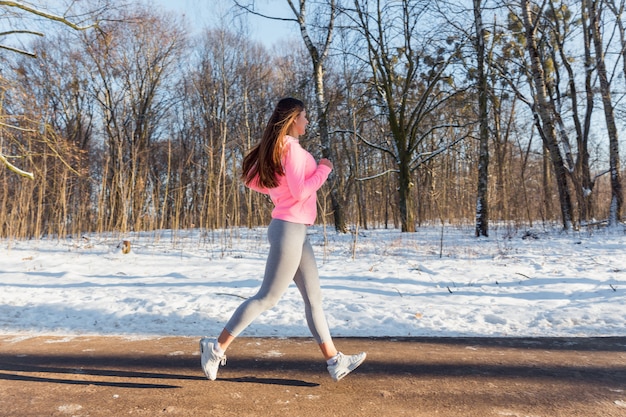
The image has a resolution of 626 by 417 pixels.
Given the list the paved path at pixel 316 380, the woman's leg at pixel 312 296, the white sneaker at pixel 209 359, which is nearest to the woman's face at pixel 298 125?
the woman's leg at pixel 312 296

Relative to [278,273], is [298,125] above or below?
above

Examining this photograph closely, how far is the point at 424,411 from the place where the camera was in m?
2.17

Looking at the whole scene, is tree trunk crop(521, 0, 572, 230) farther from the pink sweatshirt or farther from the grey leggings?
the grey leggings

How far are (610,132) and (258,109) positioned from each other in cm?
2078

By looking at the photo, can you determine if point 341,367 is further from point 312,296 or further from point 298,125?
point 298,125

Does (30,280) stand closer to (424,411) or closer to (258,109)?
(424,411)

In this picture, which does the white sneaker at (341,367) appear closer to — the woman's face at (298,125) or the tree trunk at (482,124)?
the woman's face at (298,125)

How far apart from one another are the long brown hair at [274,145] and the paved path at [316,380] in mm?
1277

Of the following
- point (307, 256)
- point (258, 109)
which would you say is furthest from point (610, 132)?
point (258, 109)

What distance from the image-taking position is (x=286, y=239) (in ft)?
8.21

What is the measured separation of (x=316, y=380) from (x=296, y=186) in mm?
1259

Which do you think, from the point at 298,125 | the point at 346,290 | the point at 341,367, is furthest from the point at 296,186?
the point at 346,290

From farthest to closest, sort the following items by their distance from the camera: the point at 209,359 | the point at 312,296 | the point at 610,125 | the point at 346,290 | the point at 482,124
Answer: the point at 610,125
the point at 482,124
the point at 346,290
the point at 312,296
the point at 209,359

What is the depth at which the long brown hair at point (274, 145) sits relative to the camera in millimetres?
2555
